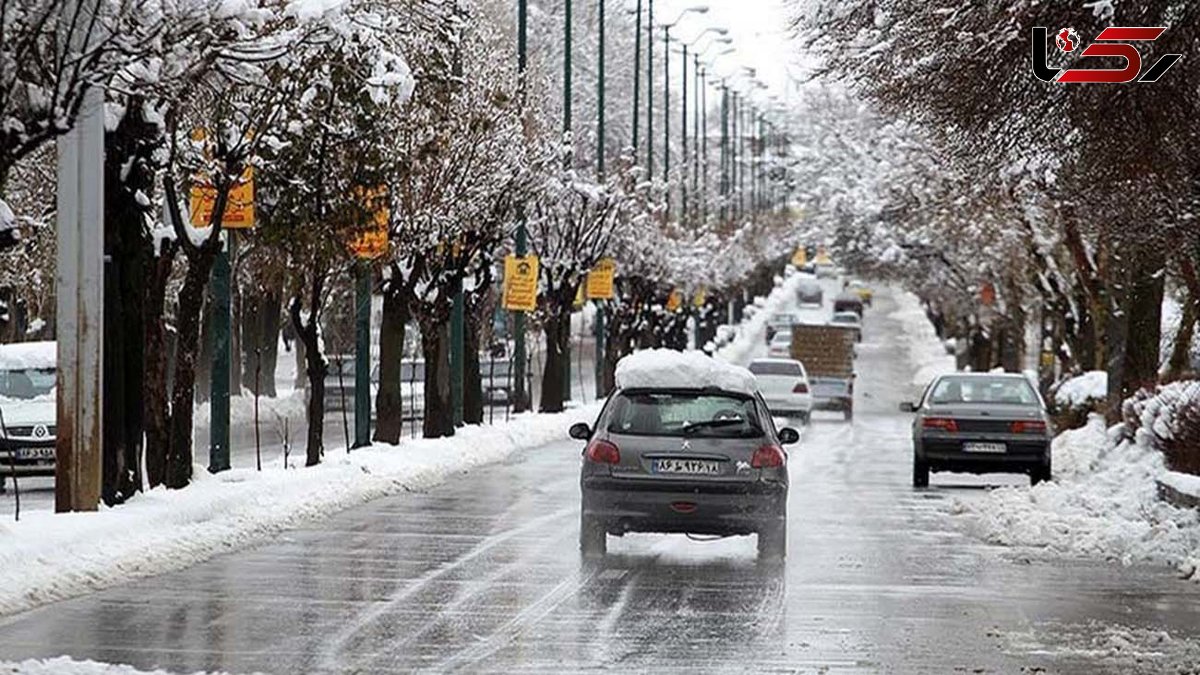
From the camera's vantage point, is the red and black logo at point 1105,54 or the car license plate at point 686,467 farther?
the car license plate at point 686,467

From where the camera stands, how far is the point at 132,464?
69.8ft

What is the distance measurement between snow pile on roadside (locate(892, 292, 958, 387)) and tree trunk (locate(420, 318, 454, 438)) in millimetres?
38288

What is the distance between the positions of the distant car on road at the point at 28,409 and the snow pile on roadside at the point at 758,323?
47859 millimetres

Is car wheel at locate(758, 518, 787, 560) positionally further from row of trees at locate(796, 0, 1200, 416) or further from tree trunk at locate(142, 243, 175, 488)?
tree trunk at locate(142, 243, 175, 488)

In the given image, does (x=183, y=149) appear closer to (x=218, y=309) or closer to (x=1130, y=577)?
(x=218, y=309)

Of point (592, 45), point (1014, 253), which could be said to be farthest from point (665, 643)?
point (592, 45)

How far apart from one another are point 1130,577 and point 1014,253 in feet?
123

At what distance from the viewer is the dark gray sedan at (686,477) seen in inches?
748

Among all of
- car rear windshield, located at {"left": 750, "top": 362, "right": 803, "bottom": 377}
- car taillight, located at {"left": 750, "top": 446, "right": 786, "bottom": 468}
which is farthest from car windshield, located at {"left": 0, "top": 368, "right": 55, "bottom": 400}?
car rear windshield, located at {"left": 750, "top": 362, "right": 803, "bottom": 377}

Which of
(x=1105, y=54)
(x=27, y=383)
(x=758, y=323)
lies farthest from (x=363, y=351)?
(x=758, y=323)

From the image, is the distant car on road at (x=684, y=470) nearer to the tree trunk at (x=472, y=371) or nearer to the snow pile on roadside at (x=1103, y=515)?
the snow pile on roadside at (x=1103, y=515)

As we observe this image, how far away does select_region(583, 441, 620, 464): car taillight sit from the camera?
19.1 meters

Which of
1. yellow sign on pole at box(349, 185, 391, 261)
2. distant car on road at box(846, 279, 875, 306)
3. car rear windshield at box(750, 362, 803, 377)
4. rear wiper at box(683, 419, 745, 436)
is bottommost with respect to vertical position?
car rear windshield at box(750, 362, 803, 377)

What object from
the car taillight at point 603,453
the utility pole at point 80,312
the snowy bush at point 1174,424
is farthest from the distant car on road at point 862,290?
the utility pole at point 80,312
